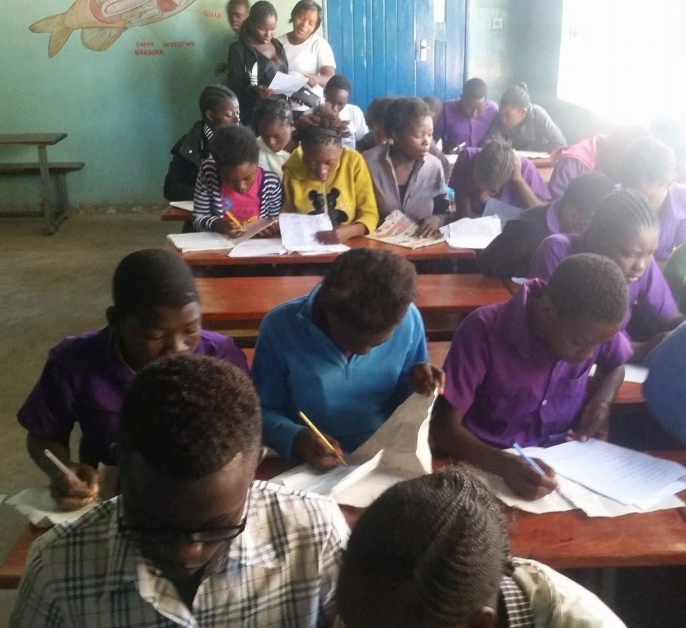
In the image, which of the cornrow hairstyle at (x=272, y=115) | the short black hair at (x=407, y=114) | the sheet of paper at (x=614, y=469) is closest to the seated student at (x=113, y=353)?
the sheet of paper at (x=614, y=469)

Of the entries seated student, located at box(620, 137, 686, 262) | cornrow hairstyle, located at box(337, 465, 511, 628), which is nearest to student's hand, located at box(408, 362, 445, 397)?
cornrow hairstyle, located at box(337, 465, 511, 628)

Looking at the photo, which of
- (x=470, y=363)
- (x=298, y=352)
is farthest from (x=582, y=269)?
(x=298, y=352)

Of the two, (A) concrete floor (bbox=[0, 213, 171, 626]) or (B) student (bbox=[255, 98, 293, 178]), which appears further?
(B) student (bbox=[255, 98, 293, 178])

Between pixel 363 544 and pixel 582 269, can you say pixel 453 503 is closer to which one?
pixel 363 544

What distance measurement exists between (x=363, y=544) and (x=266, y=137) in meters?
3.41

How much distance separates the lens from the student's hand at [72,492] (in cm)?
127

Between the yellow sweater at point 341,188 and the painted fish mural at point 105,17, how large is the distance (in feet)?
12.1

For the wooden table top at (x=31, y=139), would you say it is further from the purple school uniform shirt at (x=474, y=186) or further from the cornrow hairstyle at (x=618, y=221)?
the cornrow hairstyle at (x=618, y=221)

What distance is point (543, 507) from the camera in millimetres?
1327

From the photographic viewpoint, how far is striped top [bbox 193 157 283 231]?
10.8 feet

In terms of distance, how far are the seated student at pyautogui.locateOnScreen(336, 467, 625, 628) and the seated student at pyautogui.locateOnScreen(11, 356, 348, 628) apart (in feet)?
0.47

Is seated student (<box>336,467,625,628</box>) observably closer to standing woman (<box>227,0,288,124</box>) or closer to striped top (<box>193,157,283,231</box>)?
striped top (<box>193,157,283,231</box>)

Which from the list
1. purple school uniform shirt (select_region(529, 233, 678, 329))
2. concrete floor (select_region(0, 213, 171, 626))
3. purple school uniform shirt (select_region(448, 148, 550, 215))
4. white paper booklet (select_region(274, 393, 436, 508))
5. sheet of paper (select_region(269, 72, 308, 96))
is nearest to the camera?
white paper booklet (select_region(274, 393, 436, 508))

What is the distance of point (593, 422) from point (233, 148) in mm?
2097
